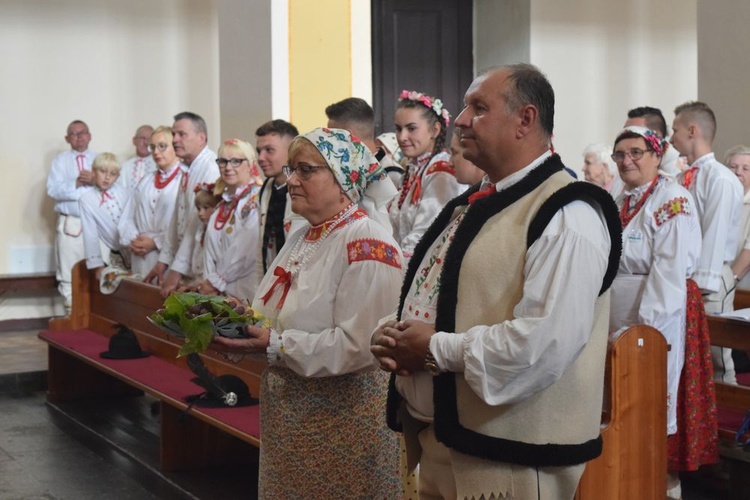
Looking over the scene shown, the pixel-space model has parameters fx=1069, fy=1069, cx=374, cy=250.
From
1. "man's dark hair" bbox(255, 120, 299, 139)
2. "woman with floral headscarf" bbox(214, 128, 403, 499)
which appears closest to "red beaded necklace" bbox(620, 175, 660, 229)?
"man's dark hair" bbox(255, 120, 299, 139)

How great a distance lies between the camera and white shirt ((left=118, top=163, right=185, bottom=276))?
7.10 m

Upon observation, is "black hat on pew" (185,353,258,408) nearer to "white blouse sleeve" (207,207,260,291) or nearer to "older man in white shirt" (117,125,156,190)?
"white blouse sleeve" (207,207,260,291)

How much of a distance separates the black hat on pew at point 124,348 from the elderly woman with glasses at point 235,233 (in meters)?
0.80

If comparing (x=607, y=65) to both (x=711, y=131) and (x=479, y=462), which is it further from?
(x=479, y=462)

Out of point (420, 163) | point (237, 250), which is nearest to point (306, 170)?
point (420, 163)

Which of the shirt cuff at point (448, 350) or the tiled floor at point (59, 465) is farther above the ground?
the shirt cuff at point (448, 350)

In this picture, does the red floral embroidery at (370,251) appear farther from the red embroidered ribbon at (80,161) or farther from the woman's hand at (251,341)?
the red embroidered ribbon at (80,161)

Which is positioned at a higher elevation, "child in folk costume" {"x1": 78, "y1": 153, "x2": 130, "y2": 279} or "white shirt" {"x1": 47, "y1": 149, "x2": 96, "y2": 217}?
"white shirt" {"x1": 47, "y1": 149, "x2": 96, "y2": 217}

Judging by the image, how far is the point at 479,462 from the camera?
2.21m

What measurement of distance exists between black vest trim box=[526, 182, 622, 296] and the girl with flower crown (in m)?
2.98

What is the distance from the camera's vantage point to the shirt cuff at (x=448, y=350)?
2150 mm

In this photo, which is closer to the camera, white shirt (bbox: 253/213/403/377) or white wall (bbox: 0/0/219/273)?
white shirt (bbox: 253/213/403/377)

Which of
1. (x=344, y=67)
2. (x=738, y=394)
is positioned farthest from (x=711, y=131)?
(x=344, y=67)

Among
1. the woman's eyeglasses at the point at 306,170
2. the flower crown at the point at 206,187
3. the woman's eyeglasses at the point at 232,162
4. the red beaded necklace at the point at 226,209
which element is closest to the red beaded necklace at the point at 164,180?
the flower crown at the point at 206,187
